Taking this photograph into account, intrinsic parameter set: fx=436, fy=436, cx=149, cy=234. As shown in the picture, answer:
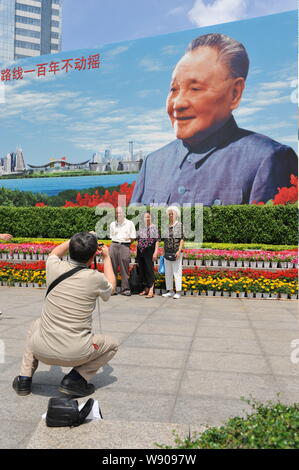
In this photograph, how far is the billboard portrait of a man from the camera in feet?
58.5

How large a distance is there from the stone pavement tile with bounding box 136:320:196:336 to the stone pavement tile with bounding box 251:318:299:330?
101 centimetres

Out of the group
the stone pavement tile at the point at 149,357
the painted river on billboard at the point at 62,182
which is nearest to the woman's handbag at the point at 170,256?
the stone pavement tile at the point at 149,357

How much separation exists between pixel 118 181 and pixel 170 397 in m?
18.2

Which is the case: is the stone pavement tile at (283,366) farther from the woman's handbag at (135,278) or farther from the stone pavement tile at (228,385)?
the woman's handbag at (135,278)

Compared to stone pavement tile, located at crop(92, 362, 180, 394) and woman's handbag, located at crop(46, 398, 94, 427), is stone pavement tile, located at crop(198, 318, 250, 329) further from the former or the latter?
woman's handbag, located at crop(46, 398, 94, 427)

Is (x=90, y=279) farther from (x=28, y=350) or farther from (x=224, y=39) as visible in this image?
(x=224, y=39)

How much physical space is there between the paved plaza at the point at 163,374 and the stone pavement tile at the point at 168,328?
0.01 m

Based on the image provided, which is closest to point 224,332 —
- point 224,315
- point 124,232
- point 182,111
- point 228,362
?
point 224,315

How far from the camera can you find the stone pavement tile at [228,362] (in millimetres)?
4684

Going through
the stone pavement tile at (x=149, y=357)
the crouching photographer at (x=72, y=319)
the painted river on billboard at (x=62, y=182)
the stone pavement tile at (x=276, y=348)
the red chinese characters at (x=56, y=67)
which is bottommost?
the stone pavement tile at (x=276, y=348)

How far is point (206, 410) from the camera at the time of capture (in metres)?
3.57

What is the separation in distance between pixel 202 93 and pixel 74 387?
17.2 m

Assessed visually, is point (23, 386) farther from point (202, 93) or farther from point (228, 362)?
A: point (202, 93)

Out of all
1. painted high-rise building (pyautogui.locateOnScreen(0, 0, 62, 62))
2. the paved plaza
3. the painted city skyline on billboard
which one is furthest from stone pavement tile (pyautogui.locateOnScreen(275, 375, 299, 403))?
painted high-rise building (pyautogui.locateOnScreen(0, 0, 62, 62))
